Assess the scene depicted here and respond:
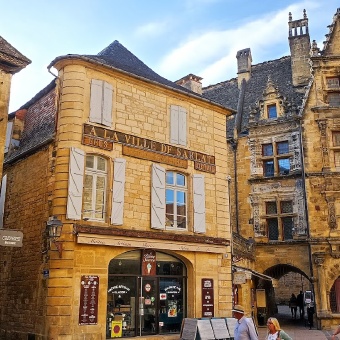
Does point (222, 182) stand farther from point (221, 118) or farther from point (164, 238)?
point (164, 238)

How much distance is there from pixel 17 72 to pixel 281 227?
13658 mm

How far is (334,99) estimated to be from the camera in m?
19.6

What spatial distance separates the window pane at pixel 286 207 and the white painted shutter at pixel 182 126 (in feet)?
28.4

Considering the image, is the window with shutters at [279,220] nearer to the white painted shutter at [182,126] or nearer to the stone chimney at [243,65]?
the stone chimney at [243,65]

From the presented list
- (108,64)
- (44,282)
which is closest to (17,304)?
(44,282)

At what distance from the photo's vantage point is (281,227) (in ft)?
64.6

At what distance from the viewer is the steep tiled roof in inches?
865

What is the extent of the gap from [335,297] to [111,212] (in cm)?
1153

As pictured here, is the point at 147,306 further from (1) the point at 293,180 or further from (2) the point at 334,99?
(2) the point at 334,99

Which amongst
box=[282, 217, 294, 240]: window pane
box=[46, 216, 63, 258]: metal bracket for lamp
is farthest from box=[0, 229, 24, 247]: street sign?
box=[282, 217, 294, 240]: window pane

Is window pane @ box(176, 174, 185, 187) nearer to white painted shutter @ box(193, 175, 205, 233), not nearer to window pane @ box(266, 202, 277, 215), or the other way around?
white painted shutter @ box(193, 175, 205, 233)

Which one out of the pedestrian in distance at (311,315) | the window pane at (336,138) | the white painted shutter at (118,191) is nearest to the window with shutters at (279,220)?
the pedestrian in distance at (311,315)

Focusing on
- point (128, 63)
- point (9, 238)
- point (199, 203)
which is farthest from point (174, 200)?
point (9, 238)

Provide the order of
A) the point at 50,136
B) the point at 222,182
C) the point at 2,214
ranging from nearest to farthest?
1. the point at 50,136
2. the point at 2,214
3. the point at 222,182
